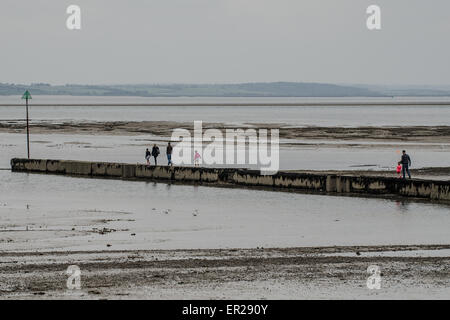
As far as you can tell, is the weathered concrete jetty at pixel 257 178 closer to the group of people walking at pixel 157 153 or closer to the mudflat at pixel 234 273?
the group of people walking at pixel 157 153

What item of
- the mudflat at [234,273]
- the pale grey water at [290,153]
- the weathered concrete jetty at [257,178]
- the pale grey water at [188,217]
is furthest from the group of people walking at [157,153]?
the mudflat at [234,273]

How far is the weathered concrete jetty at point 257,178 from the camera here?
36.6 m

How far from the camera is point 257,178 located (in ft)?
137

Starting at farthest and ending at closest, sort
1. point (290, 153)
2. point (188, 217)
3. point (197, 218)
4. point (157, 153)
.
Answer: point (290, 153) → point (157, 153) → point (188, 217) → point (197, 218)

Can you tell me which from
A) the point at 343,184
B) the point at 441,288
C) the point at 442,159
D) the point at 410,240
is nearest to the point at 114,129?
the point at 442,159

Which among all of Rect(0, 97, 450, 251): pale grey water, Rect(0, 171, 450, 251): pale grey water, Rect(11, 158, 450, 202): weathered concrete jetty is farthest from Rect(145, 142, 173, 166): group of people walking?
Rect(0, 171, 450, 251): pale grey water

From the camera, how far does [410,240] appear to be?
25594mm

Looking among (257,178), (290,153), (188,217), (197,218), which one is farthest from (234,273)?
(290,153)

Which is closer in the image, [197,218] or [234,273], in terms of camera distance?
[234,273]

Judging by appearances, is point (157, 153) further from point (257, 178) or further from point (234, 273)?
point (234, 273)

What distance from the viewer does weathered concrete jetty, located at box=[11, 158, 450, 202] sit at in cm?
3659

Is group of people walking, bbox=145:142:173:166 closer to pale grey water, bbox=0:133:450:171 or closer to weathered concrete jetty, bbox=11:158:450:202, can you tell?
weathered concrete jetty, bbox=11:158:450:202

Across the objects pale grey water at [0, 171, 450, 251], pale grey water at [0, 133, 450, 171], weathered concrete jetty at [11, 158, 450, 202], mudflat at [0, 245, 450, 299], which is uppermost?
pale grey water at [0, 133, 450, 171]
